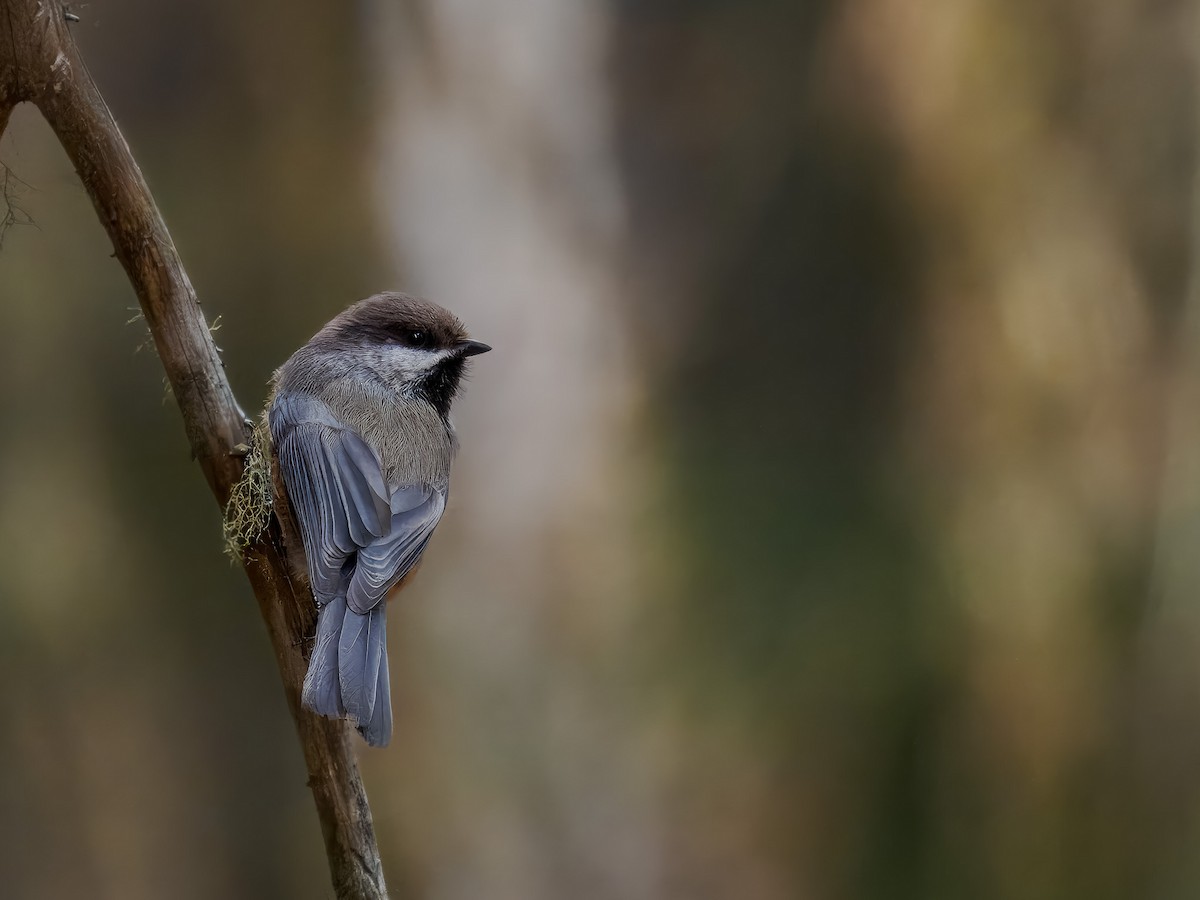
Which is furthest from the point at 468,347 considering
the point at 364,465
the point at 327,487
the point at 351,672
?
the point at 351,672

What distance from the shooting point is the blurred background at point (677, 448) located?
9.70ft

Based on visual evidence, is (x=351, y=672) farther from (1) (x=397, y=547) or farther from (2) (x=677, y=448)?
(2) (x=677, y=448)

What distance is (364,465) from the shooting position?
6.08 feet

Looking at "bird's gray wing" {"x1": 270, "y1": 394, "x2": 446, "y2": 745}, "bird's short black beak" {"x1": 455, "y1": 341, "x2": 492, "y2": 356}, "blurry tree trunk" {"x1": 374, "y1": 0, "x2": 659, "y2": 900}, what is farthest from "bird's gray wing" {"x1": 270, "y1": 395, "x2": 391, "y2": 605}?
"blurry tree trunk" {"x1": 374, "y1": 0, "x2": 659, "y2": 900}

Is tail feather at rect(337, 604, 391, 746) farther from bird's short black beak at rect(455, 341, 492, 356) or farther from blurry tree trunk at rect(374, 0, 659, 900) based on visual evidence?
blurry tree trunk at rect(374, 0, 659, 900)

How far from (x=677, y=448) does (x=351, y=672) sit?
1.73 m

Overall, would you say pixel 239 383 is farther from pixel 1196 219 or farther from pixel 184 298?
pixel 1196 219

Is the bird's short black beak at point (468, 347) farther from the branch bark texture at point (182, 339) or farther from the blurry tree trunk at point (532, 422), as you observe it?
the blurry tree trunk at point (532, 422)

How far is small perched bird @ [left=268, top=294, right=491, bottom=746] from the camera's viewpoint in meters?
1.55

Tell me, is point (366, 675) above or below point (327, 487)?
below

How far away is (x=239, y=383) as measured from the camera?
300cm

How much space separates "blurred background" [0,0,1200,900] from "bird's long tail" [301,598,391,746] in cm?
151

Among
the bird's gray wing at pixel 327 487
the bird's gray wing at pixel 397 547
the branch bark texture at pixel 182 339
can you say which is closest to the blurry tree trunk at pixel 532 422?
the bird's gray wing at pixel 397 547

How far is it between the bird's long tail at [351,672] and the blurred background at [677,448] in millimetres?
1507
